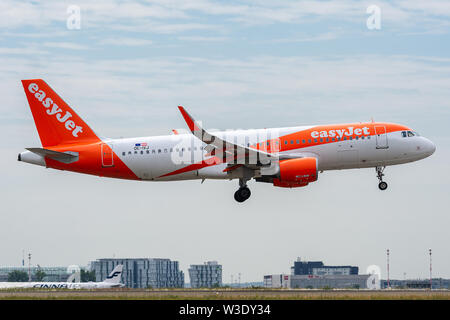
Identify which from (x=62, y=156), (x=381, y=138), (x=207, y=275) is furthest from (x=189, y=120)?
(x=207, y=275)

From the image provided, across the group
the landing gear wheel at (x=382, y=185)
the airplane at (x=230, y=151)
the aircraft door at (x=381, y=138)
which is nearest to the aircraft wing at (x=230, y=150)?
the airplane at (x=230, y=151)

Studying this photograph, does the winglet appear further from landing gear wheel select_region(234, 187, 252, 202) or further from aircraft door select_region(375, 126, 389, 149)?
aircraft door select_region(375, 126, 389, 149)

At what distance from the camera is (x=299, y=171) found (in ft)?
213

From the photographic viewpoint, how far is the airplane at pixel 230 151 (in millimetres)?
65562

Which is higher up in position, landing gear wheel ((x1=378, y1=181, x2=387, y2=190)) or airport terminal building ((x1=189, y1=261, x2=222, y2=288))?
landing gear wheel ((x1=378, y1=181, x2=387, y2=190))

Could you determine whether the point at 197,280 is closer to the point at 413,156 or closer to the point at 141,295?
the point at 413,156

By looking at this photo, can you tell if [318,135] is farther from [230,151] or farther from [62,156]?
[62,156]

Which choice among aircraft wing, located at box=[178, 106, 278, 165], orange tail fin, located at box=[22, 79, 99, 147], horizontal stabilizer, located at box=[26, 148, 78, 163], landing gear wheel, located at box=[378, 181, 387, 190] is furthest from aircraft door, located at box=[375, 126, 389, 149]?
horizontal stabilizer, located at box=[26, 148, 78, 163]

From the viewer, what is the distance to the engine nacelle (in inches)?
2547

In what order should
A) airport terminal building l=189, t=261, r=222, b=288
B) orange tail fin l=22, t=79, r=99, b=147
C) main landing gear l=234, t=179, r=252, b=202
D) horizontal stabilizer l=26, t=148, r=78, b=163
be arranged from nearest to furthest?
main landing gear l=234, t=179, r=252, b=202
horizontal stabilizer l=26, t=148, r=78, b=163
orange tail fin l=22, t=79, r=99, b=147
airport terminal building l=189, t=261, r=222, b=288

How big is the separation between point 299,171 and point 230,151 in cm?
578

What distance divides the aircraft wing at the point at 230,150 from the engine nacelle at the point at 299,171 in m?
1.39
